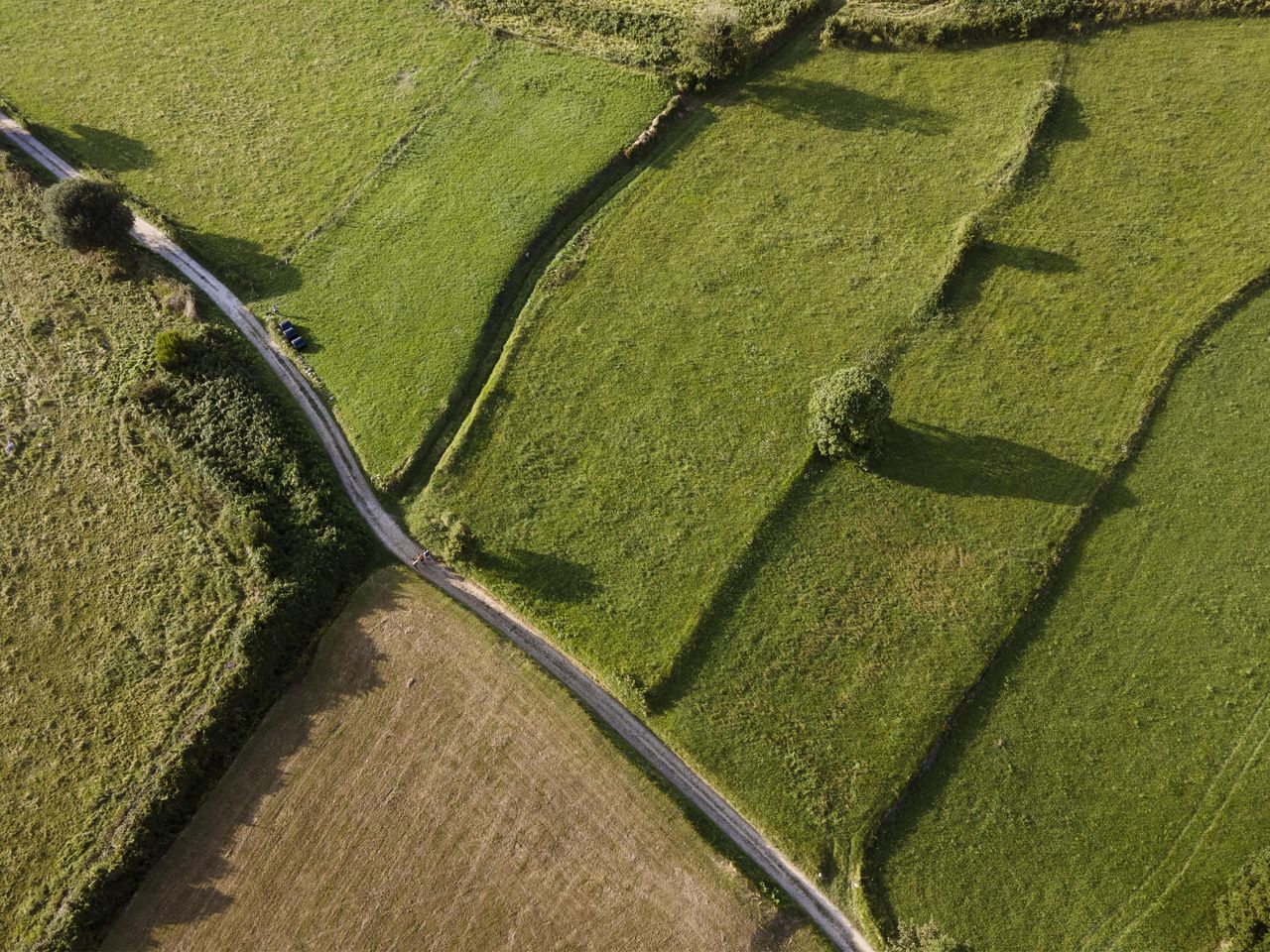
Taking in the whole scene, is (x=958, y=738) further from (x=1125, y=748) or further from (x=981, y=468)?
(x=981, y=468)

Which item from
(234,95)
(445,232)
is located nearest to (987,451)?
(445,232)

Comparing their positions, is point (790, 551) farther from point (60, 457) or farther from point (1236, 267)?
point (60, 457)

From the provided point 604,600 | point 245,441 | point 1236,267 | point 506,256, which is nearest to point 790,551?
point 604,600

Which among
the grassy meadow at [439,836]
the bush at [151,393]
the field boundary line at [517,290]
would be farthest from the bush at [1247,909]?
the bush at [151,393]

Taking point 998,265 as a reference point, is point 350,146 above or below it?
below

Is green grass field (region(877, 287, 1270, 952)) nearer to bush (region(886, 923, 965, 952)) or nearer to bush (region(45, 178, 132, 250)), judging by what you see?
bush (region(886, 923, 965, 952))
